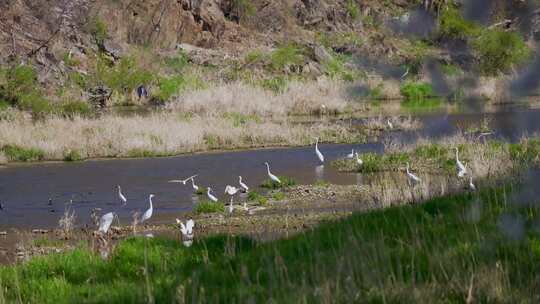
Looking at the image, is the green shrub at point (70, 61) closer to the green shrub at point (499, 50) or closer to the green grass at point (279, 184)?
the green grass at point (279, 184)

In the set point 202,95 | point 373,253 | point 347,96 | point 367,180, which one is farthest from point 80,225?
point 202,95

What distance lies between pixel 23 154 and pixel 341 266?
21.0 meters

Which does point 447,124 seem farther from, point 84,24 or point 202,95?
point 84,24

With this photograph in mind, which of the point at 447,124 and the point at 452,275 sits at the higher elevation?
the point at 447,124

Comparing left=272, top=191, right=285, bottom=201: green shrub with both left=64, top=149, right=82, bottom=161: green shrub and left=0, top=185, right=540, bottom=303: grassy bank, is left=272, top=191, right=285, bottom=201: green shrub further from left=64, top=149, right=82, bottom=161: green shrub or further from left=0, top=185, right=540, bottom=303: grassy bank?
left=0, top=185, right=540, bottom=303: grassy bank

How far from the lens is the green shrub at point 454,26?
4656 millimetres

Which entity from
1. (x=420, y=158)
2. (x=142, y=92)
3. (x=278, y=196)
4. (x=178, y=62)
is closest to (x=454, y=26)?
(x=278, y=196)

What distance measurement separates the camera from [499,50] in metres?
4.60

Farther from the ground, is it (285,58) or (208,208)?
(285,58)

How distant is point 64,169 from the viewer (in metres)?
23.9

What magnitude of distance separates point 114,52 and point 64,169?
27.4m

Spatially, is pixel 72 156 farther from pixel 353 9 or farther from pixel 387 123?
pixel 353 9

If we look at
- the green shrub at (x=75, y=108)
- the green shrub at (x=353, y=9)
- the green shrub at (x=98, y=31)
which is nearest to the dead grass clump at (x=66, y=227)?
the green shrub at (x=75, y=108)

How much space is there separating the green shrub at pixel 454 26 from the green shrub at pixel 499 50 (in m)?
0.06
